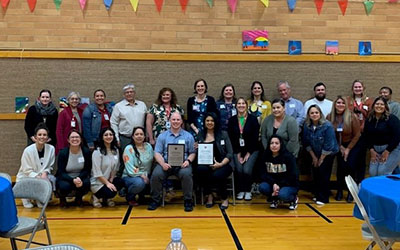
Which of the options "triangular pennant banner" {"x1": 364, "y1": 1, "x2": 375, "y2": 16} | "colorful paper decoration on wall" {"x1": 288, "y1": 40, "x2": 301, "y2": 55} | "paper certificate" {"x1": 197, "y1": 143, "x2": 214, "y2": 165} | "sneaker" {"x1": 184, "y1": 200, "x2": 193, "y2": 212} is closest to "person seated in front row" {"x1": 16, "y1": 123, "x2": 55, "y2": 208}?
"sneaker" {"x1": 184, "y1": 200, "x2": 193, "y2": 212}

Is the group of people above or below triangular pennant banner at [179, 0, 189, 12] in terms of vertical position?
below

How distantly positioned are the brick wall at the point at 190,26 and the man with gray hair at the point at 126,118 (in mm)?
1044

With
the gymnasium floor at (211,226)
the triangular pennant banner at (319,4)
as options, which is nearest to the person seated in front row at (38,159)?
the gymnasium floor at (211,226)

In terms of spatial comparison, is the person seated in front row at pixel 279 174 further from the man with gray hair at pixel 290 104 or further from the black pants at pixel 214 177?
the man with gray hair at pixel 290 104

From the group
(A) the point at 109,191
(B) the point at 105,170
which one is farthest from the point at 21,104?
(A) the point at 109,191

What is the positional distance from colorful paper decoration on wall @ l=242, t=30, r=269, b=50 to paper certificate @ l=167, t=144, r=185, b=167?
2.25 meters

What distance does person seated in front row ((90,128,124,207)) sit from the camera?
4.67 m

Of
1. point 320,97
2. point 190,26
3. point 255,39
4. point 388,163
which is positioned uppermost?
point 190,26

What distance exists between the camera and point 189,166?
4699 millimetres

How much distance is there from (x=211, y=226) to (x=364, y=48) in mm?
4160

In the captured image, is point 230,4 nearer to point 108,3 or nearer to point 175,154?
point 108,3

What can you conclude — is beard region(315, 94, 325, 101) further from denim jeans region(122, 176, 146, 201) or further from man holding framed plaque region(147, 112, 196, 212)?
Answer: denim jeans region(122, 176, 146, 201)

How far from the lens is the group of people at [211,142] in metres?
4.67

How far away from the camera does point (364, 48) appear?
19.9 feet
